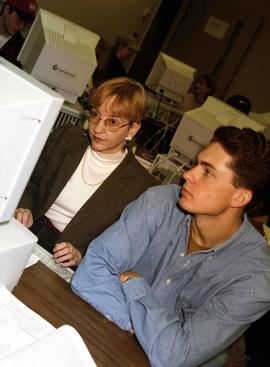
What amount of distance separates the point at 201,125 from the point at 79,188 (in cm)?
116

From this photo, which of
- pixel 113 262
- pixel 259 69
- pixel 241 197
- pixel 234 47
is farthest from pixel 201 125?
pixel 234 47

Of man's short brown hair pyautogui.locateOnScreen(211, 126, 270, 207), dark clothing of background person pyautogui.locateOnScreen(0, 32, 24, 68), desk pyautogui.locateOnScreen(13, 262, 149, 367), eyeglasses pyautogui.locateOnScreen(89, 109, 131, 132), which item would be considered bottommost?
desk pyautogui.locateOnScreen(13, 262, 149, 367)

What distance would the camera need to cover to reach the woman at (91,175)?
1.74 metres

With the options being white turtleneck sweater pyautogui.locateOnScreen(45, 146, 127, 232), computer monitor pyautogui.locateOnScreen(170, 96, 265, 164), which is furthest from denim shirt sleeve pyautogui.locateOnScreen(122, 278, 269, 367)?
computer monitor pyautogui.locateOnScreen(170, 96, 265, 164)

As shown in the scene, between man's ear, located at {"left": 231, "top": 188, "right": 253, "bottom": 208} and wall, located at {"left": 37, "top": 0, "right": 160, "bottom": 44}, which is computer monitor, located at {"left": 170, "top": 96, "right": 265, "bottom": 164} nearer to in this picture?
man's ear, located at {"left": 231, "top": 188, "right": 253, "bottom": 208}

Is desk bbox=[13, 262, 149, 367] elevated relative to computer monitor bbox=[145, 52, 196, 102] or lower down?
lower down

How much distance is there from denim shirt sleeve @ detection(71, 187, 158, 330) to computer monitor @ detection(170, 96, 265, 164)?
1.39 m

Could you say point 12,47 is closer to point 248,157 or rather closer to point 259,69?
point 248,157

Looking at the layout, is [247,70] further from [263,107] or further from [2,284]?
[2,284]

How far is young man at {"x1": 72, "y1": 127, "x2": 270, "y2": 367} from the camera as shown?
1.17 m

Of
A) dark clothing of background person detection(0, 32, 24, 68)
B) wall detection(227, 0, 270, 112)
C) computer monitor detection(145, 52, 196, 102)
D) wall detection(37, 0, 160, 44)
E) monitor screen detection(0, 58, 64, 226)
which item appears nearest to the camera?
monitor screen detection(0, 58, 64, 226)

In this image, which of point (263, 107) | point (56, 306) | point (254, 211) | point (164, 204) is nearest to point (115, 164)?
point (164, 204)

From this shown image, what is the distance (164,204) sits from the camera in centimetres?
142

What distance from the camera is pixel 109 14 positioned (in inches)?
227
